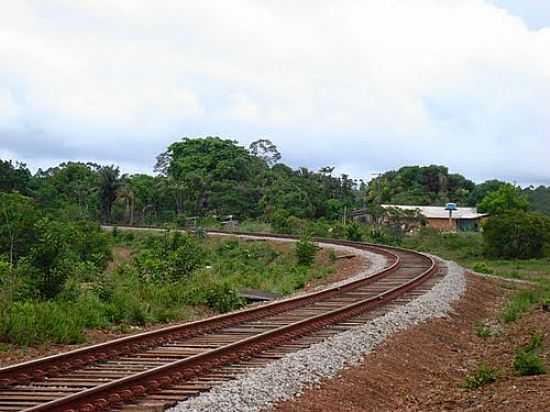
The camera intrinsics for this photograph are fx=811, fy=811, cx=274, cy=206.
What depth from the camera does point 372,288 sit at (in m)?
22.9

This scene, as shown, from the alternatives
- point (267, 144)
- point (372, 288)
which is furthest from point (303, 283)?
point (267, 144)

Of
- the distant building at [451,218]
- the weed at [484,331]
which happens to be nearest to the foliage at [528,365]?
the weed at [484,331]

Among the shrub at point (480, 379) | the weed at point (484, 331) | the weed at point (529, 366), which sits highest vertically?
the weed at point (529, 366)

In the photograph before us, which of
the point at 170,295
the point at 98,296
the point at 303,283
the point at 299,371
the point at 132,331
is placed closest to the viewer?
the point at 299,371

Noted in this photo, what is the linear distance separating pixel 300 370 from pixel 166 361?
191 cm

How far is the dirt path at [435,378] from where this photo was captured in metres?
9.30

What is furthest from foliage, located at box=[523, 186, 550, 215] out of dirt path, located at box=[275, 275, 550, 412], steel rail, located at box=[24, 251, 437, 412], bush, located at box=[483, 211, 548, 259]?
steel rail, located at box=[24, 251, 437, 412]

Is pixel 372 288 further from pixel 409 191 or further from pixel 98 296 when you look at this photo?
pixel 409 191

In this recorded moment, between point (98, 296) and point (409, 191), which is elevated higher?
point (409, 191)

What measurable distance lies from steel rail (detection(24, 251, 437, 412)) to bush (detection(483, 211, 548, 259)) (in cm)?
3421

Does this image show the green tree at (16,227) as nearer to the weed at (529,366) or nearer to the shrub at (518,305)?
the shrub at (518,305)

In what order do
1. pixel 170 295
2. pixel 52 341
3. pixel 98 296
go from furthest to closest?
pixel 170 295
pixel 98 296
pixel 52 341

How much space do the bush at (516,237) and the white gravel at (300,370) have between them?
105 ft

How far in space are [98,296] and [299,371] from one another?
818cm
